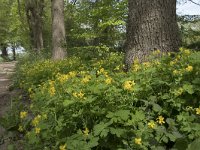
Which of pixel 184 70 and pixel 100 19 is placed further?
pixel 100 19

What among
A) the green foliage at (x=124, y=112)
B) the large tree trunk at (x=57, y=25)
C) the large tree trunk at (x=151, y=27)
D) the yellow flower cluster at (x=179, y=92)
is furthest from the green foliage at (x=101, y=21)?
the yellow flower cluster at (x=179, y=92)

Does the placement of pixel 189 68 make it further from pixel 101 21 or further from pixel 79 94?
pixel 101 21

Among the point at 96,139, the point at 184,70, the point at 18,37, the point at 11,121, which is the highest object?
the point at 184,70

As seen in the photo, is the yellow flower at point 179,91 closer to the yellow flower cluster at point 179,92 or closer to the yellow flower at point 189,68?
the yellow flower cluster at point 179,92

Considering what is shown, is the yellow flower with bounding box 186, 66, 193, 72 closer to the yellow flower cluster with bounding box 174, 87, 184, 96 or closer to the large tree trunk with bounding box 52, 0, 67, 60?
the yellow flower cluster with bounding box 174, 87, 184, 96

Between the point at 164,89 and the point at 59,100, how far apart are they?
121 cm

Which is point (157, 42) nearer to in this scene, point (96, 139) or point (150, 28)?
point (150, 28)

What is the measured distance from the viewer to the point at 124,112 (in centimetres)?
315

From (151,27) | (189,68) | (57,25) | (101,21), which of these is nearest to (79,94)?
(189,68)

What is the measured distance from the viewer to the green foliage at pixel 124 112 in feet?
10.2

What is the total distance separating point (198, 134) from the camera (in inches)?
118

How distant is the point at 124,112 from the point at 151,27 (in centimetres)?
294

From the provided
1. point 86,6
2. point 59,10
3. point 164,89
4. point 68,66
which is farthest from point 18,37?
point 164,89

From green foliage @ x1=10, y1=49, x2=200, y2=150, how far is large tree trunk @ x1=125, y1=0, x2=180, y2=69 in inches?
67.9
